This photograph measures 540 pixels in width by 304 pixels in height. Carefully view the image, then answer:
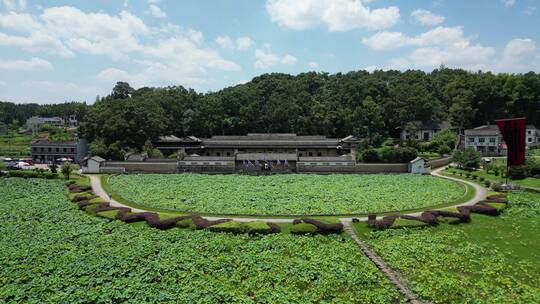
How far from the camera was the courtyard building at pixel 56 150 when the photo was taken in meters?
66.2

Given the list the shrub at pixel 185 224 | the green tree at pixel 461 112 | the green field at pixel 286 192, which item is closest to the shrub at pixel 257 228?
the shrub at pixel 185 224

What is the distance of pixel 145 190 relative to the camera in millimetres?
40125

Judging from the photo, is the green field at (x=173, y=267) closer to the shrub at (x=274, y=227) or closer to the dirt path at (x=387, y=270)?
the dirt path at (x=387, y=270)

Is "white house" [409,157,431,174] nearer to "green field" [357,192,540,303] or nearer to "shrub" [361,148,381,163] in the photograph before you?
"shrub" [361,148,381,163]

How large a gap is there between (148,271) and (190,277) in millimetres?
2289

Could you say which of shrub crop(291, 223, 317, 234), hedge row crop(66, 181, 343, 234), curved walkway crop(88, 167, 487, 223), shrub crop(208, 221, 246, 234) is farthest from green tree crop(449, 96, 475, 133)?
shrub crop(208, 221, 246, 234)

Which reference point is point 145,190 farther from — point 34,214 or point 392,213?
point 392,213

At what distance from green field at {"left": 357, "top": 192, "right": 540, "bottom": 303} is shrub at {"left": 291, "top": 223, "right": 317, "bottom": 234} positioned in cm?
318

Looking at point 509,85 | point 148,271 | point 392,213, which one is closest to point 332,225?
point 392,213

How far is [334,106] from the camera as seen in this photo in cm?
7756

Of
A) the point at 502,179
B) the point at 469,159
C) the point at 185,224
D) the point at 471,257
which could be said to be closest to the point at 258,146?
the point at 469,159

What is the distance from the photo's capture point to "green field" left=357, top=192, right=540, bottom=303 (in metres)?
17.9

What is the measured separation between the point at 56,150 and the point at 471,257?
6419 centimetres

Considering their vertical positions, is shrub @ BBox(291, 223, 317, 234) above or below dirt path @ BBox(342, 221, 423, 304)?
above
